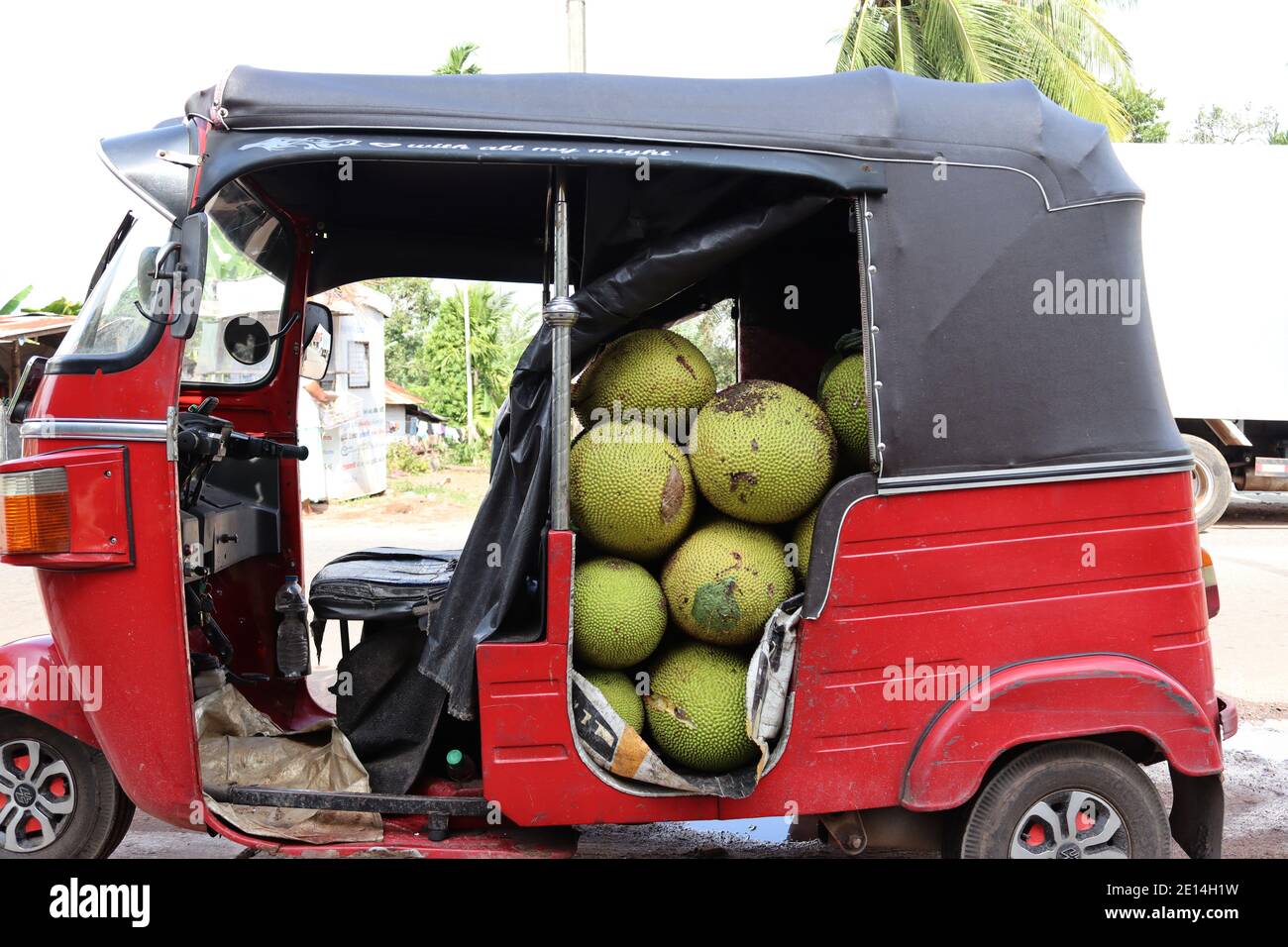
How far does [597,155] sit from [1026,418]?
1393mm

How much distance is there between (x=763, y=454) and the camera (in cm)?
272

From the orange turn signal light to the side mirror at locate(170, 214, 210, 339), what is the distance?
56 centimetres

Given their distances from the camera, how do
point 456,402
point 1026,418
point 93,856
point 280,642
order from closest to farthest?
point 1026,418 → point 93,856 → point 280,642 → point 456,402

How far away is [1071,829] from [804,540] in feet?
3.69

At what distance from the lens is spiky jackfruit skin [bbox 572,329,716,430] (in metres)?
2.97

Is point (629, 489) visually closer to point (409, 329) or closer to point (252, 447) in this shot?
point (252, 447)

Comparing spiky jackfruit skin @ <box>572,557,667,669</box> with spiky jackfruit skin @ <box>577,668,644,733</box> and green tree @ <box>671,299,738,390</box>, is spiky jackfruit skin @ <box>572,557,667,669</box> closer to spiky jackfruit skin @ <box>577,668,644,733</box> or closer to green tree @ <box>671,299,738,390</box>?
spiky jackfruit skin @ <box>577,668,644,733</box>

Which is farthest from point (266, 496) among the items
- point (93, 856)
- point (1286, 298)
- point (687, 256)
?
point (1286, 298)

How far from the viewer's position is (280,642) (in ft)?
12.0

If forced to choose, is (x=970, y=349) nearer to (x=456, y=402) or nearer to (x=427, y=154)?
(x=427, y=154)

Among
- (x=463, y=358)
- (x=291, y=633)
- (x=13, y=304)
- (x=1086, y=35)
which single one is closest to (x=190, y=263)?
(x=291, y=633)
